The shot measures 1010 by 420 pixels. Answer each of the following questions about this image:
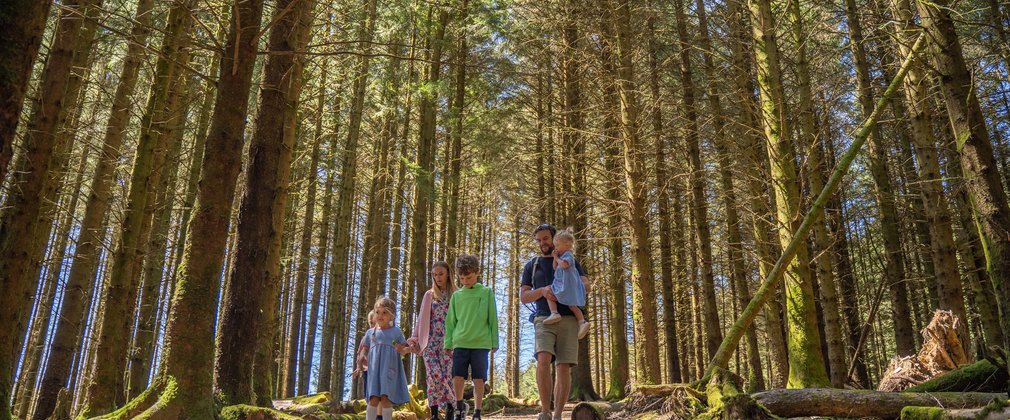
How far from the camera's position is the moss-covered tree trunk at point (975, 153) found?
15.1 ft

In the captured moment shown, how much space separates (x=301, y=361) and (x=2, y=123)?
83.5 feet

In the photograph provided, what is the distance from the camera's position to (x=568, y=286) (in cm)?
595

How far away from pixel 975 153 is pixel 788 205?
272 centimetres

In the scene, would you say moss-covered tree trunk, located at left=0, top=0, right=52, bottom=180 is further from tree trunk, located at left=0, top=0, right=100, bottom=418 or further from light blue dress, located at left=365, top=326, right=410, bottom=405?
light blue dress, located at left=365, top=326, right=410, bottom=405

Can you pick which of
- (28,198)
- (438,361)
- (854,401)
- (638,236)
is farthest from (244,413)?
(638,236)

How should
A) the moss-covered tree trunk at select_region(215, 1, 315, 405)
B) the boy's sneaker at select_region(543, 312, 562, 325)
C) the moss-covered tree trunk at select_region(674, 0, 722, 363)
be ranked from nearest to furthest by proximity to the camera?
the boy's sneaker at select_region(543, 312, 562, 325) < the moss-covered tree trunk at select_region(215, 1, 315, 405) < the moss-covered tree trunk at select_region(674, 0, 722, 363)

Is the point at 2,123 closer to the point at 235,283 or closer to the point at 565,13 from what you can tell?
the point at 235,283

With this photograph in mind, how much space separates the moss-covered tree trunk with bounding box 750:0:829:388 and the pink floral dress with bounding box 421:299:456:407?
3.81 metres

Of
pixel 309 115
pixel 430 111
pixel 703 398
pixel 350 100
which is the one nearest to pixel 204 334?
pixel 703 398

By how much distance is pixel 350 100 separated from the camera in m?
15.6

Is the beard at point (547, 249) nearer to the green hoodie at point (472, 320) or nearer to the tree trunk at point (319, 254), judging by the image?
the green hoodie at point (472, 320)

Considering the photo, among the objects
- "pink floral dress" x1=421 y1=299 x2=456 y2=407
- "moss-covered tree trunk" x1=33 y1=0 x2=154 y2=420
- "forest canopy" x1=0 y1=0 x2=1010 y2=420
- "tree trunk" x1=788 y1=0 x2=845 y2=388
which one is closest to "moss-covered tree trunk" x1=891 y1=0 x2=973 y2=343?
"forest canopy" x1=0 y1=0 x2=1010 y2=420

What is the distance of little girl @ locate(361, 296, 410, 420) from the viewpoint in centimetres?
687

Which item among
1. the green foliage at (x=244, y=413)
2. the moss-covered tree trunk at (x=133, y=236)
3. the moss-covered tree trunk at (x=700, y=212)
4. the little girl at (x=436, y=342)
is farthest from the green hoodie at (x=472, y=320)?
the moss-covered tree trunk at (x=700, y=212)
